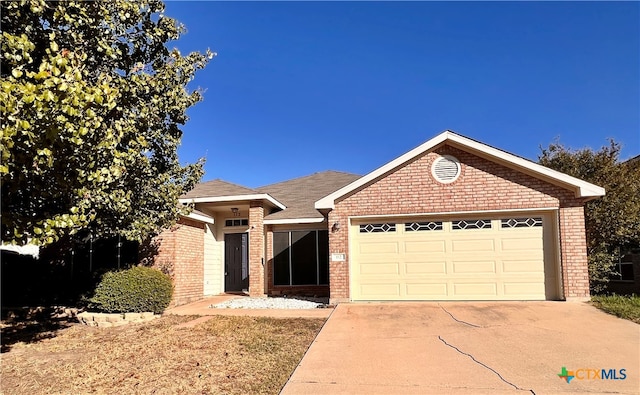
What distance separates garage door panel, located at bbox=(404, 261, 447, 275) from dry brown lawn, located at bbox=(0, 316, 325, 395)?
312 centimetres

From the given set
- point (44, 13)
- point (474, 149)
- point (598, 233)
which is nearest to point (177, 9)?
point (44, 13)

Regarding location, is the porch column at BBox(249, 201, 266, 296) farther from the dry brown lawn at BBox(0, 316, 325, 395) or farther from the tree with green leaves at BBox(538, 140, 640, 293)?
the tree with green leaves at BBox(538, 140, 640, 293)

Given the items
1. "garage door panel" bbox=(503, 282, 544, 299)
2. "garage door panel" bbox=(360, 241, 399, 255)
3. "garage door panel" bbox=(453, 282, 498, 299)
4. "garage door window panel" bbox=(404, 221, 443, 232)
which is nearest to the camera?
"garage door panel" bbox=(503, 282, 544, 299)

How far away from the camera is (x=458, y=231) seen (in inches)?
420

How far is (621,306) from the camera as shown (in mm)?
9117

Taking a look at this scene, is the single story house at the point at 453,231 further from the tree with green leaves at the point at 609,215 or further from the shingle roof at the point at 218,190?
the tree with green leaves at the point at 609,215

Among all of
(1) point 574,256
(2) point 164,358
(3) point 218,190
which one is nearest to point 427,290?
(1) point 574,256

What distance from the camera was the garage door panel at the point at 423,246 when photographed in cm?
1069

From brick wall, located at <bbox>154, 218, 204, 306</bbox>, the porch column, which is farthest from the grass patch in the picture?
brick wall, located at <bbox>154, 218, 204, 306</bbox>

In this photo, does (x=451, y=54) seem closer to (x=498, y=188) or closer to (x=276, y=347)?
(x=498, y=188)

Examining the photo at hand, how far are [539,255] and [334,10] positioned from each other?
344 inches

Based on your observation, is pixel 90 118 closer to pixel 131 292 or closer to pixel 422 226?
pixel 131 292

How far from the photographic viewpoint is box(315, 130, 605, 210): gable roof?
9.81m

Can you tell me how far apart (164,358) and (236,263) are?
8.96 metres
